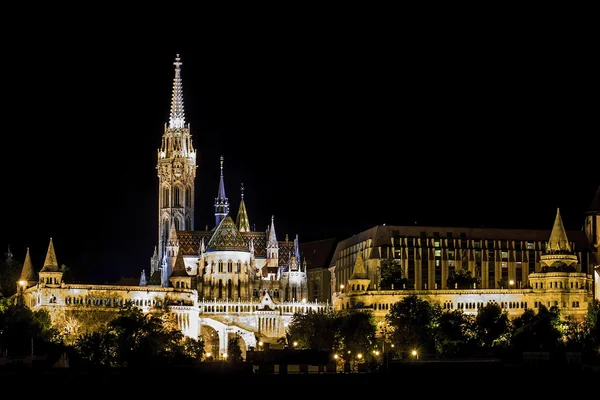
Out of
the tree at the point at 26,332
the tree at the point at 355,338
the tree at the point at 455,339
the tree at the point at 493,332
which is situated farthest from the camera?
the tree at the point at 493,332

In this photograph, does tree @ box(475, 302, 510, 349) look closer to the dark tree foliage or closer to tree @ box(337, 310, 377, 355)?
tree @ box(337, 310, 377, 355)

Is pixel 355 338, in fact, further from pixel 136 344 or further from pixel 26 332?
pixel 26 332

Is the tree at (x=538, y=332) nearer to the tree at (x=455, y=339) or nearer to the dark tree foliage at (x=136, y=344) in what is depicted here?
the tree at (x=455, y=339)

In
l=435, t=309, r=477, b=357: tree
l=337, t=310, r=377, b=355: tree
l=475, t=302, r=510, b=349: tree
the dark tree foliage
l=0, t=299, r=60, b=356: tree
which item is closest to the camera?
the dark tree foliage

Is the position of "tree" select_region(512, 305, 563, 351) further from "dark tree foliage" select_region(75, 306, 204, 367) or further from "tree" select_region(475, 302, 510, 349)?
"dark tree foliage" select_region(75, 306, 204, 367)

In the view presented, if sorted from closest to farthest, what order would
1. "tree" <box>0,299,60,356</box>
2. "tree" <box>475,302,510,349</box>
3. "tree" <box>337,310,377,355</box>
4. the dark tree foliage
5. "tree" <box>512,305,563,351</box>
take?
the dark tree foliage < "tree" <box>0,299,60,356</box> < "tree" <box>512,305,563,351</box> < "tree" <box>337,310,377,355</box> < "tree" <box>475,302,510,349</box>

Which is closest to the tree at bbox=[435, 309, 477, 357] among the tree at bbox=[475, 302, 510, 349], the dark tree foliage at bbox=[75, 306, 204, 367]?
the tree at bbox=[475, 302, 510, 349]

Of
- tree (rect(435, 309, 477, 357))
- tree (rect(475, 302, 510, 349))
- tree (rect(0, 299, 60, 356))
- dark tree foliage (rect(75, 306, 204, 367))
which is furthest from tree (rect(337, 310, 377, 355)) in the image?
tree (rect(0, 299, 60, 356))

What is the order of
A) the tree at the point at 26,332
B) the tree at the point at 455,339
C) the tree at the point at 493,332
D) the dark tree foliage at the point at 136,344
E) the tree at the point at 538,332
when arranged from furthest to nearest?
1. the tree at the point at 493,332
2. the tree at the point at 455,339
3. the tree at the point at 538,332
4. the tree at the point at 26,332
5. the dark tree foliage at the point at 136,344

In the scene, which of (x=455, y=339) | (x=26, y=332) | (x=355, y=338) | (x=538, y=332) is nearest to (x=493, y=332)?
(x=455, y=339)

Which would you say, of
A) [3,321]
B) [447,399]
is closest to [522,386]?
[447,399]

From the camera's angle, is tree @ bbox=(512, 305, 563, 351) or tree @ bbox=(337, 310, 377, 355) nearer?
tree @ bbox=(512, 305, 563, 351)

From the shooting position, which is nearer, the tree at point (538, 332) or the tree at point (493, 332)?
the tree at point (538, 332)

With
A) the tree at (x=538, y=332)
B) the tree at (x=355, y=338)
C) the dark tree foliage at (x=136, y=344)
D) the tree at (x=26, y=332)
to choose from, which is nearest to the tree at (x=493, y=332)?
the tree at (x=538, y=332)
